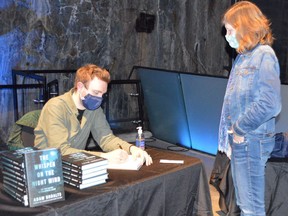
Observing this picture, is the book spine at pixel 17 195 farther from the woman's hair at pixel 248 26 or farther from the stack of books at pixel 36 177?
the woman's hair at pixel 248 26

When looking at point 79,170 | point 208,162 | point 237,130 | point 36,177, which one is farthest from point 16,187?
point 208,162

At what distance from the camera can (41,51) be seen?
214 inches

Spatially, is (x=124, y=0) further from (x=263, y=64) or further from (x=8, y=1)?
(x=263, y=64)

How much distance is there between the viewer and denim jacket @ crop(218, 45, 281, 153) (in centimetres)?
220

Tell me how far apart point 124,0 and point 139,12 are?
0.33m

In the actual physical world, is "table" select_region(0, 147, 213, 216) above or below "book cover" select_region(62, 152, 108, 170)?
below

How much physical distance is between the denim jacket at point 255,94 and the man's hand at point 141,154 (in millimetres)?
517

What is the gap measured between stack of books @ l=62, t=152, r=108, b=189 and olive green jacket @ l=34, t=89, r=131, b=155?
0.38m

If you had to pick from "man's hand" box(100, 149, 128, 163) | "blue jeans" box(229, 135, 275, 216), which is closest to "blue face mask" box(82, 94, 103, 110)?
"man's hand" box(100, 149, 128, 163)

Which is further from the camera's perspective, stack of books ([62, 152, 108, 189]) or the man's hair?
the man's hair

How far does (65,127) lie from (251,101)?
1.09 metres

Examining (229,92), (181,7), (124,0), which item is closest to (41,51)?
(124,0)

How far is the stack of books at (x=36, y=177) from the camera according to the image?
64.5 inches

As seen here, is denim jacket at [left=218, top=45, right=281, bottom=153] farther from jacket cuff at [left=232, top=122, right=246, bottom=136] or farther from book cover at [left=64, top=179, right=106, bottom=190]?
book cover at [left=64, top=179, right=106, bottom=190]
